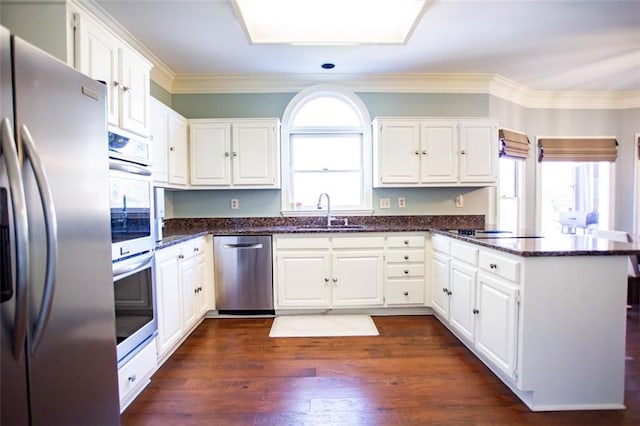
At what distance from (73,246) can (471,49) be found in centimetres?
340

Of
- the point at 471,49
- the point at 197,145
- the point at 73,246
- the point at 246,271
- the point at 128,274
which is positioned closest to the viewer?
the point at 73,246

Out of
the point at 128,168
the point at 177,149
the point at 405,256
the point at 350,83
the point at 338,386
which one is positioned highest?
the point at 350,83

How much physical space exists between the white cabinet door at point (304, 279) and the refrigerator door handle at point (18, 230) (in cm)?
240

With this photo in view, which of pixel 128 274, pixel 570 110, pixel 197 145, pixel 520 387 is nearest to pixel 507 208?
pixel 570 110

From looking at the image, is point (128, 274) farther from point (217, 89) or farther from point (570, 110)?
point (570, 110)

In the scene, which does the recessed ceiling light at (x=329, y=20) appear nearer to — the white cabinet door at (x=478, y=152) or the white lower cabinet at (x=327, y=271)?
the white cabinet door at (x=478, y=152)

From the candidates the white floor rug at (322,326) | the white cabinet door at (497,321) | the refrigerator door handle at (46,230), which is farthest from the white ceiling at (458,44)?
the white floor rug at (322,326)

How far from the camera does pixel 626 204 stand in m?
4.29

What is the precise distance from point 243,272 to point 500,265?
226cm

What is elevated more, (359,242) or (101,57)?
(101,57)

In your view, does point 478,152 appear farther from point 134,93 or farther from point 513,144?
point 134,93

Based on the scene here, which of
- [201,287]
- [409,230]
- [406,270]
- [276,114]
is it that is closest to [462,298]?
[406,270]

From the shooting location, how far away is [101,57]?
182 centimetres

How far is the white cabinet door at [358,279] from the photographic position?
330 cm
